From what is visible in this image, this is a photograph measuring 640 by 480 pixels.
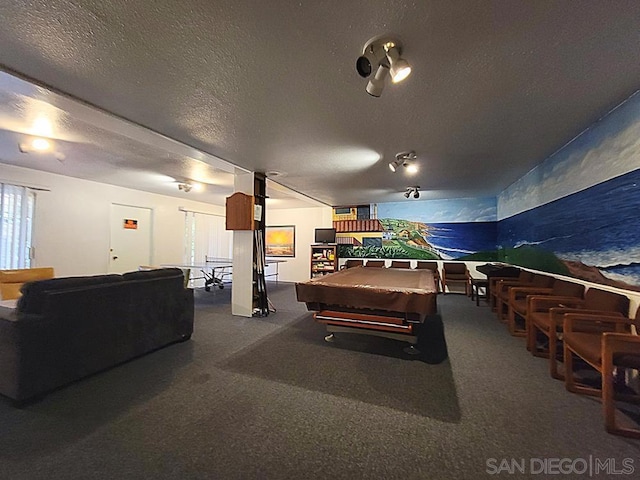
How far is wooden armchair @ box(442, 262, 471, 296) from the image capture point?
272 inches

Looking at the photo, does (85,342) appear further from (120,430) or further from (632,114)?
(632,114)

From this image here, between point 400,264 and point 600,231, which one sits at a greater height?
point 600,231

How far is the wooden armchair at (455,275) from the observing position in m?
6.91

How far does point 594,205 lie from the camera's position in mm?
2912

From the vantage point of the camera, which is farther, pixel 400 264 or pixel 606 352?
pixel 400 264

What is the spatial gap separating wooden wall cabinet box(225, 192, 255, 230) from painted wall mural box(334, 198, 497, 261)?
14.1ft

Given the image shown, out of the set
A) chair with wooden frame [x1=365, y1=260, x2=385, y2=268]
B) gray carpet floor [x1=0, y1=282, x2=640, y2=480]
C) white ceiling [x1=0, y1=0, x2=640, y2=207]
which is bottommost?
gray carpet floor [x1=0, y1=282, x2=640, y2=480]

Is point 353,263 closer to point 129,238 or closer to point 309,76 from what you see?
point 129,238

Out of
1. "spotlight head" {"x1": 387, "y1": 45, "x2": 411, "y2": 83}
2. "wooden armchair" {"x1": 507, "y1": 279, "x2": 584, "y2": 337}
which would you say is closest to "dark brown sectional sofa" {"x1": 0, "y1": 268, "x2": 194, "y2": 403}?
"spotlight head" {"x1": 387, "y1": 45, "x2": 411, "y2": 83}

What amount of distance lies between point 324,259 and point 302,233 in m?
1.37

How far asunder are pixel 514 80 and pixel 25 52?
11.5 feet

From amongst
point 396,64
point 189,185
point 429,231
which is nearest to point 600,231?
point 396,64

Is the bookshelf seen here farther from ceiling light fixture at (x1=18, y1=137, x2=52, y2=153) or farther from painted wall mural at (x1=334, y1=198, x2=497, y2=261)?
ceiling light fixture at (x1=18, y1=137, x2=52, y2=153)

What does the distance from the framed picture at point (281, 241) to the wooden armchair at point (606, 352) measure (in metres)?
7.52
